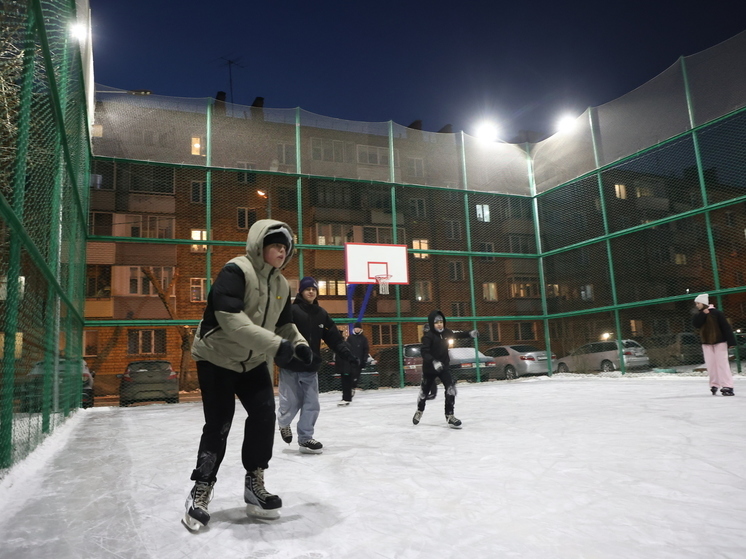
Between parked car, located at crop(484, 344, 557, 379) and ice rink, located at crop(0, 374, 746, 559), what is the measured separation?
433 inches

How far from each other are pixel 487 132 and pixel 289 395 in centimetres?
1410

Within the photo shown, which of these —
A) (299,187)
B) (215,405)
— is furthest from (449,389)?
(299,187)

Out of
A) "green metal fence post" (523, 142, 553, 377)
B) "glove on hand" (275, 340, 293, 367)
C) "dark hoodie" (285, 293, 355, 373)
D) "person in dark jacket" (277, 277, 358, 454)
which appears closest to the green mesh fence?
"glove on hand" (275, 340, 293, 367)

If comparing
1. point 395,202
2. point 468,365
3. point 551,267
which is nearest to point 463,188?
point 395,202

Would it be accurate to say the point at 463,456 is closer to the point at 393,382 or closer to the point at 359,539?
the point at 359,539

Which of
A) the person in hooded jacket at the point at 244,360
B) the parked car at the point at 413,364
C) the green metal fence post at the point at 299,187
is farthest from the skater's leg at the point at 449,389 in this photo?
the green metal fence post at the point at 299,187

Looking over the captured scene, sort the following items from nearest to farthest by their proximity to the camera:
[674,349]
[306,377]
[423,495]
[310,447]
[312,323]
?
1. [423,495]
2. [310,447]
3. [306,377]
4. [312,323]
5. [674,349]

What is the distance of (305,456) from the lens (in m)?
4.74

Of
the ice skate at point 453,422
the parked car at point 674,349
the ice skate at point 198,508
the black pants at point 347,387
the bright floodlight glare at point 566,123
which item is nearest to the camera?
the ice skate at point 198,508

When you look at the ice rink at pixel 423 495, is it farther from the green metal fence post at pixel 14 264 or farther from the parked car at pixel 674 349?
the parked car at pixel 674 349

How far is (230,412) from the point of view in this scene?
2.97 meters

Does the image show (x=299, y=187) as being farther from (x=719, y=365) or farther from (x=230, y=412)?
(x=230, y=412)

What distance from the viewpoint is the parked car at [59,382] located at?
4293 millimetres

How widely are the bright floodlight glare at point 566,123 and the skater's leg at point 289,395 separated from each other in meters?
14.2
